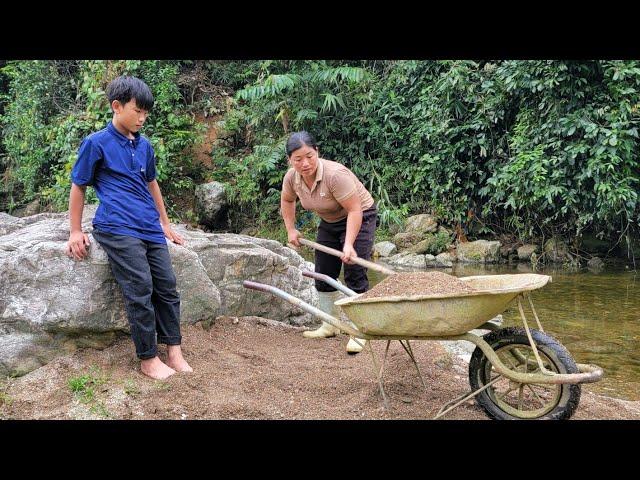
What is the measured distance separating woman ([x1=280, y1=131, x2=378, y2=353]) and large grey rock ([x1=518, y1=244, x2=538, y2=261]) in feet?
19.8

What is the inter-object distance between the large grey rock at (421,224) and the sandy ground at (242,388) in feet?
22.8

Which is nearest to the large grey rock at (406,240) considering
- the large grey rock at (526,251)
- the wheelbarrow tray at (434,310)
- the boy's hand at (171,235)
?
the large grey rock at (526,251)

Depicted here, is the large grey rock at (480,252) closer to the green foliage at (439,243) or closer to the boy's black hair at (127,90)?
the green foliage at (439,243)

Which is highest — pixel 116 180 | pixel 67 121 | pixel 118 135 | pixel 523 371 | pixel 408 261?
pixel 67 121

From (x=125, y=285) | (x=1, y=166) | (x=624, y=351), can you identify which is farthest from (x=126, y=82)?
(x=1, y=166)

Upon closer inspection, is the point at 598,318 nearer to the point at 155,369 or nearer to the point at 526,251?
the point at 526,251

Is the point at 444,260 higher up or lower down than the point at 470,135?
lower down

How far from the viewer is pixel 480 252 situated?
10211 mm

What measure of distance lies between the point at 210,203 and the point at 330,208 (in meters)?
7.75

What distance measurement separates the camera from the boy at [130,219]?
133 inches

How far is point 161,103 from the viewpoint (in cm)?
1133

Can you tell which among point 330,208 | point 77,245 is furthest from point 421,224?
point 77,245

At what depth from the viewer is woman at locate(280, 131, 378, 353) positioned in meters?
4.12

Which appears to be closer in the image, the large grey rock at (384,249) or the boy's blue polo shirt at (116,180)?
the boy's blue polo shirt at (116,180)
